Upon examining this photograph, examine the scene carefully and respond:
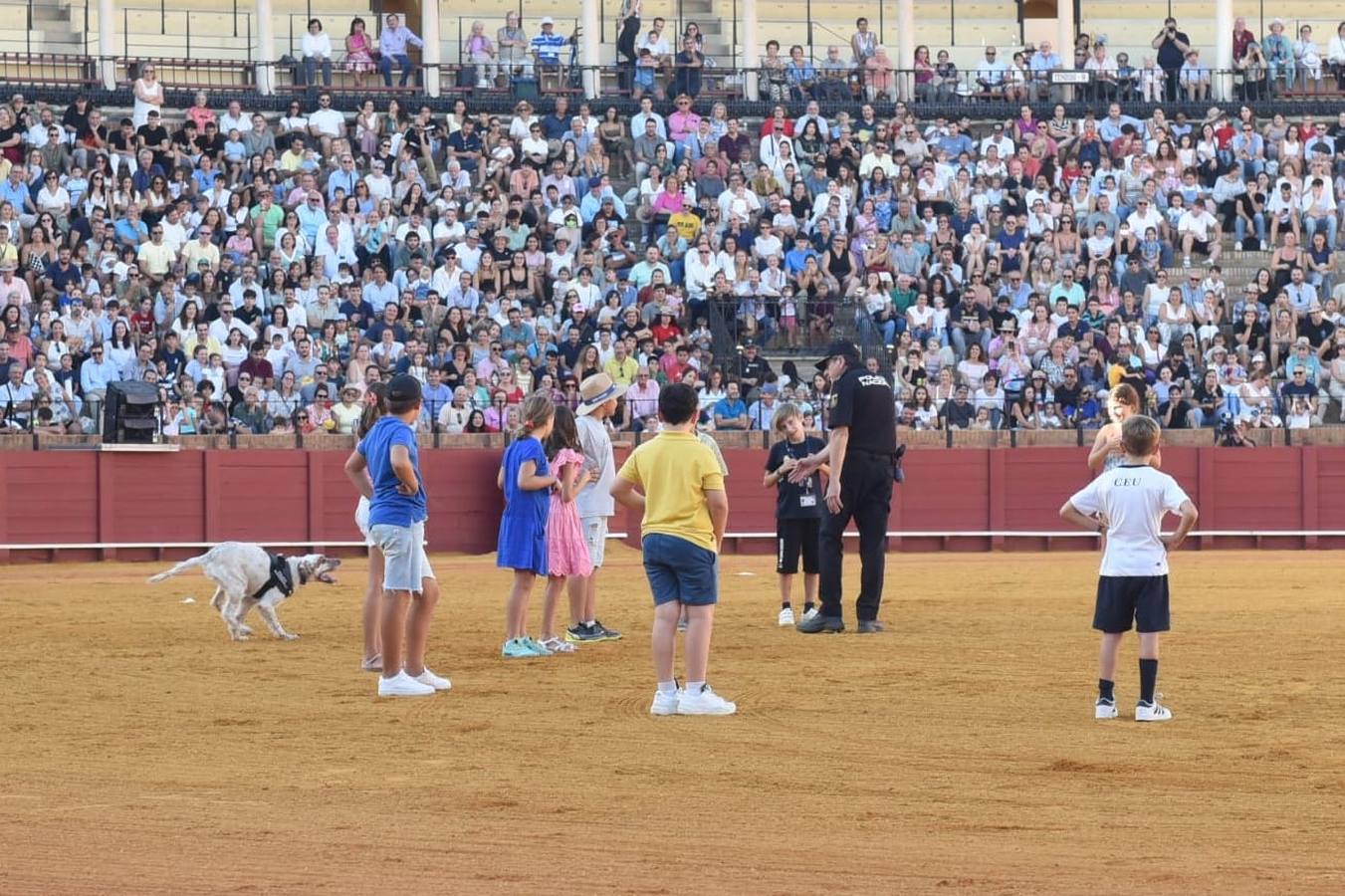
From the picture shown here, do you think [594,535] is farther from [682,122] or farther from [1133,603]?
[682,122]

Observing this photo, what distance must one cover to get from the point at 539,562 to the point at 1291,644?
15.4 ft

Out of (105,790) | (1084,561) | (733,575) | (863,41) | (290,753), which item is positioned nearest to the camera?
(105,790)

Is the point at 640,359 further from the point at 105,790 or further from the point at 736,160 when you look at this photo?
the point at 105,790

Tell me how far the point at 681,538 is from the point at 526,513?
9.20 ft

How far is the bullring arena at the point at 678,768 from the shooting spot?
6426 mm

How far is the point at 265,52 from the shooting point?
109 ft

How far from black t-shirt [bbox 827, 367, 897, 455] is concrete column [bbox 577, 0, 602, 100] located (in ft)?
67.3

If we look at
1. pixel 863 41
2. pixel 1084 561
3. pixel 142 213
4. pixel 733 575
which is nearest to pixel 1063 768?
pixel 733 575

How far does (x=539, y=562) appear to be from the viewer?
12195 millimetres

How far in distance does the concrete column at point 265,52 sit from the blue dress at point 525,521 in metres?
21.6

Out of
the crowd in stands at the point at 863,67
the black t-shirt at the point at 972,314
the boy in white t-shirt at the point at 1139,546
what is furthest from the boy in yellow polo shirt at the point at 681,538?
the crowd in stands at the point at 863,67

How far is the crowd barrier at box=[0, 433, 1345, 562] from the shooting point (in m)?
23.2

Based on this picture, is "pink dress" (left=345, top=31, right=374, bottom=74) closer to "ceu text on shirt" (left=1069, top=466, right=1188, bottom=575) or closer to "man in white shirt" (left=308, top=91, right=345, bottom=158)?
"man in white shirt" (left=308, top=91, right=345, bottom=158)

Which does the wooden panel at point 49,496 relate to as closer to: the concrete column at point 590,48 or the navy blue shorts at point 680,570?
the concrete column at point 590,48
